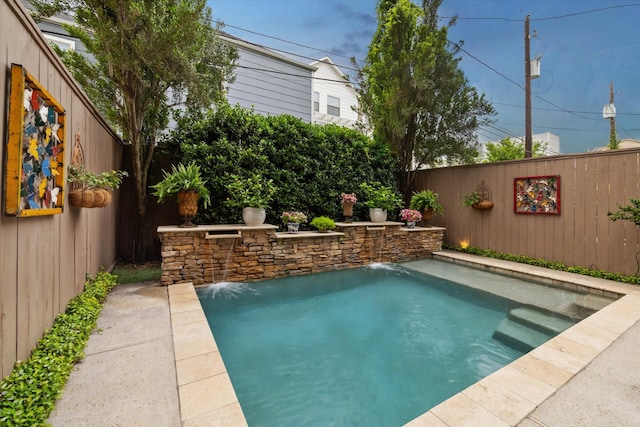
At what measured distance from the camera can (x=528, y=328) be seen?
3016 millimetres

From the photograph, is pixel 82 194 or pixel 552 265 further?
pixel 552 265

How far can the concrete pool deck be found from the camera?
1.48 meters

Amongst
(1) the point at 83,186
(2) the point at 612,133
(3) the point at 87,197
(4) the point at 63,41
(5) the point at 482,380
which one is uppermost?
(4) the point at 63,41

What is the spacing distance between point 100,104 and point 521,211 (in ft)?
29.0

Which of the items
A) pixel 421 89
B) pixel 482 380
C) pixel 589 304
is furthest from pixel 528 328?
pixel 421 89

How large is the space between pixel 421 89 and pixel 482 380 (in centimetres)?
662

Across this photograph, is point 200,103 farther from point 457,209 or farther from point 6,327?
point 457,209

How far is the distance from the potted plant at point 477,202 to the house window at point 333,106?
6834 millimetres

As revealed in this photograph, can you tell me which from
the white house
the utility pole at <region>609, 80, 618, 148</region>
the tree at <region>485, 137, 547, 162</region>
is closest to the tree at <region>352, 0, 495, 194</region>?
the white house

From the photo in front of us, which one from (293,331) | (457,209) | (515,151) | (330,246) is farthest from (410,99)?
(515,151)

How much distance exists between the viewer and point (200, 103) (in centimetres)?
492

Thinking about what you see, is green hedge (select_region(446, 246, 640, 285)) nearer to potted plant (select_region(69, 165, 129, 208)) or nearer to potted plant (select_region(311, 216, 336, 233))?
potted plant (select_region(311, 216, 336, 233))

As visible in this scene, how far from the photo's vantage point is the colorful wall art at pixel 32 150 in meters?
1.50

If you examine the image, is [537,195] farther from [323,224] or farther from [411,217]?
[323,224]
